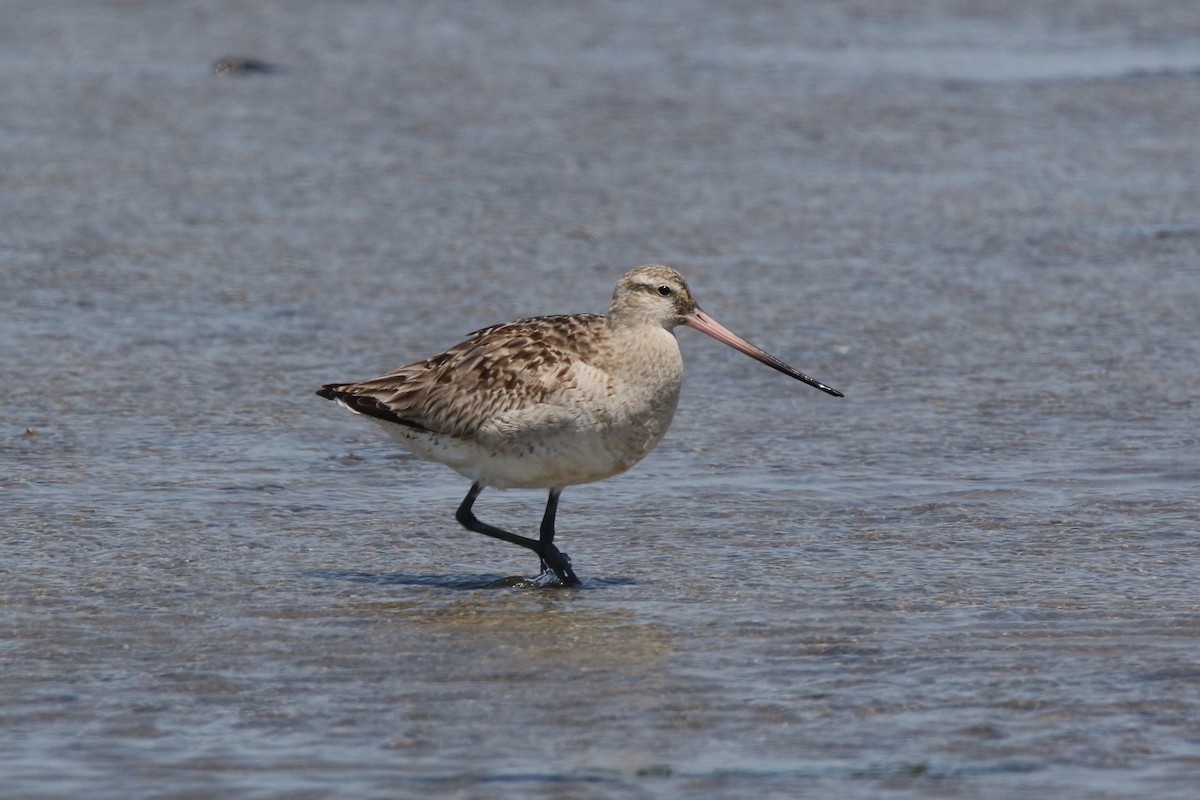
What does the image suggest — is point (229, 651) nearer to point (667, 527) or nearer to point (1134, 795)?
point (667, 527)

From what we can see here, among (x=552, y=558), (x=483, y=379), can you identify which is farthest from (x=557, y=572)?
(x=483, y=379)

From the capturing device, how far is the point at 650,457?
26.2 ft

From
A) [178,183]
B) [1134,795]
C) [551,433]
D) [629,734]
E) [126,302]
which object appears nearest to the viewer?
[1134,795]

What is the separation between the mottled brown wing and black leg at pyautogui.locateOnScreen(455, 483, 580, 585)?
0.29m

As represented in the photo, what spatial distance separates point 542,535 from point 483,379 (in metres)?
0.55

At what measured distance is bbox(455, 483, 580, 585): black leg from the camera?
21.3 ft

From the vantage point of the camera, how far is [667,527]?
7.10 metres

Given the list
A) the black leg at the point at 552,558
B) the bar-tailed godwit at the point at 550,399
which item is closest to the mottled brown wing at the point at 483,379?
the bar-tailed godwit at the point at 550,399

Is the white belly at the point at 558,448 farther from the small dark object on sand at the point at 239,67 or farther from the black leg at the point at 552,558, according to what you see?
the small dark object on sand at the point at 239,67

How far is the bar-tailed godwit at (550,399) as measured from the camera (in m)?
6.53

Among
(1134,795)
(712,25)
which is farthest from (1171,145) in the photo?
(1134,795)

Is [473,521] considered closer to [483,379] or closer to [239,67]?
[483,379]

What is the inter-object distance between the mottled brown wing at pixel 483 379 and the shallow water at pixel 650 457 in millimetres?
485

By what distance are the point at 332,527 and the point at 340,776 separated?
230 cm
